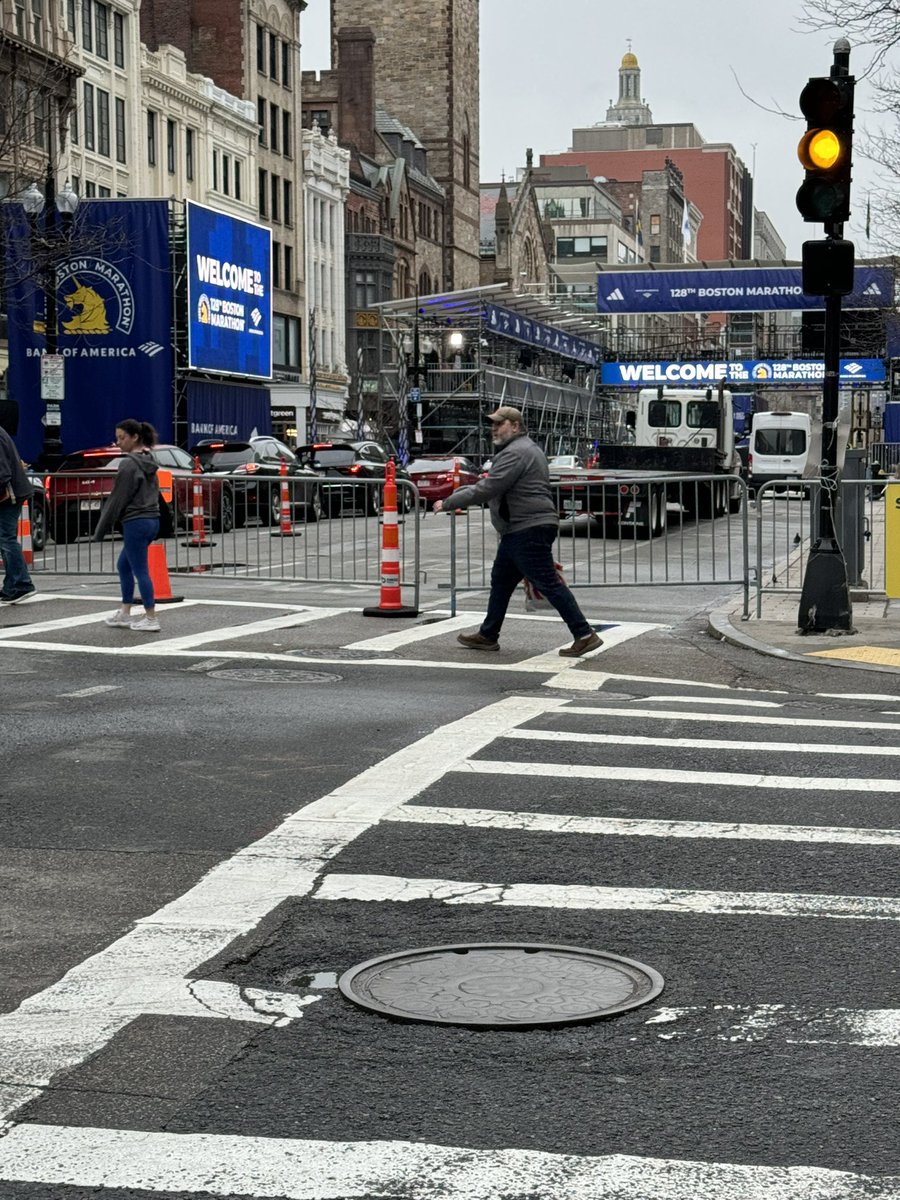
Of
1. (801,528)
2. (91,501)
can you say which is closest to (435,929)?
(801,528)

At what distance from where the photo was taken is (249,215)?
75500mm

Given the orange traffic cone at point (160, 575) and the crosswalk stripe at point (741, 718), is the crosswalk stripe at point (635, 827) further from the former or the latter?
the orange traffic cone at point (160, 575)

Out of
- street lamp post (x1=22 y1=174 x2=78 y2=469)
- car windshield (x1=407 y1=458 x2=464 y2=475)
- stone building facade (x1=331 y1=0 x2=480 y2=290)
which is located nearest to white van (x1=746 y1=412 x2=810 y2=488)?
car windshield (x1=407 y1=458 x2=464 y2=475)

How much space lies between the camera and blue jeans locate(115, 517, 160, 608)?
1473 cm

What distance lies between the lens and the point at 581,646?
13.3 m

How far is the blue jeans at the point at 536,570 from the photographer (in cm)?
1306

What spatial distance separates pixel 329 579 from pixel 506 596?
6.28 metres

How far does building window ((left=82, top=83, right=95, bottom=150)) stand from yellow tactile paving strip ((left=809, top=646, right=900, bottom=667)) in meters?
49.1

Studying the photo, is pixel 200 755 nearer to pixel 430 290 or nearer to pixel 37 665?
pixel 37 665

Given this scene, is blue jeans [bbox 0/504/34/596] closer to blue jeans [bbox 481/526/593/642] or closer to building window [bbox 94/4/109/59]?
blue jeans [bbox 481/526/593/642]

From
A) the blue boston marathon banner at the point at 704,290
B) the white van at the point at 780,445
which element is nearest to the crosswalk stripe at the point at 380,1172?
the white van at the point at 780,445

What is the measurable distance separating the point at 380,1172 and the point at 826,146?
11.5 m

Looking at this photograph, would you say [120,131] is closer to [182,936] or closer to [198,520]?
[198,520]

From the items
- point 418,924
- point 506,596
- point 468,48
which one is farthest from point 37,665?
point 468,48
